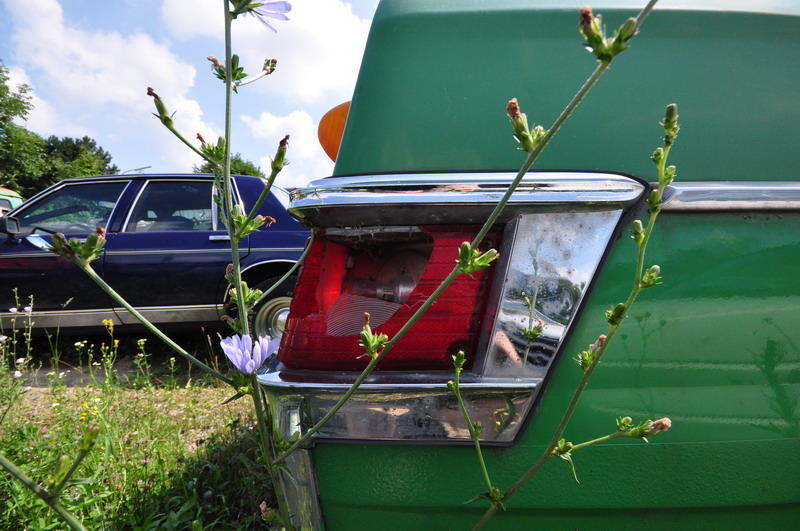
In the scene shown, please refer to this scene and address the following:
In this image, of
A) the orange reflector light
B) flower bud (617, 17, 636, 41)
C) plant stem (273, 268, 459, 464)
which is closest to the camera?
flower bud (617, 17, 636, 41)

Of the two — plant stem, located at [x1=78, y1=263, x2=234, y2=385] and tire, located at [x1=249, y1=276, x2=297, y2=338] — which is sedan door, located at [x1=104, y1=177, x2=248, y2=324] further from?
plant stem, located at [x1=78, y1=263, x2=234, y2=385]

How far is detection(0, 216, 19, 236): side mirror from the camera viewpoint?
431cm

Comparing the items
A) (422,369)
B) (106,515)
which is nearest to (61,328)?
(106,515)

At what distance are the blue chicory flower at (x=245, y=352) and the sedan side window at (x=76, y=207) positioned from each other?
15.5ft

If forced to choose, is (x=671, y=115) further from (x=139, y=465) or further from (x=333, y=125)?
(x=139, y=465)

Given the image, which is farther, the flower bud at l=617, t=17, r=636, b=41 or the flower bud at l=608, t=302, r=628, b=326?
the flower bud at l=608, t=302, r=628, b=326

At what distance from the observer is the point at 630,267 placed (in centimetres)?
82

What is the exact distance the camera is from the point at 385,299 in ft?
3.05

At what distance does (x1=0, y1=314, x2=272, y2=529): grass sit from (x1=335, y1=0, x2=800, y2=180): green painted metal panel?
0.87m

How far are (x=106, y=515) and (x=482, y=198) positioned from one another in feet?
5.83

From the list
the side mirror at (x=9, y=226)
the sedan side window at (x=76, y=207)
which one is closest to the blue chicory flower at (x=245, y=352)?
the sedan side window at (x=76, y=207)

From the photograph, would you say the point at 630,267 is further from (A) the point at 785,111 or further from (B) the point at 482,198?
(A) the point at 785,111

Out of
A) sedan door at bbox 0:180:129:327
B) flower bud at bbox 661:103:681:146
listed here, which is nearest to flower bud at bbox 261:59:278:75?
flower bud at bbox 661:103:681:146

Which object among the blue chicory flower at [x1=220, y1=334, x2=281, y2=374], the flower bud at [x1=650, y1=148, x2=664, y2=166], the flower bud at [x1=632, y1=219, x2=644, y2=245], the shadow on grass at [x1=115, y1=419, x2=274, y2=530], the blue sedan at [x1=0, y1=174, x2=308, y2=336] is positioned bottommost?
the shadow on grass at [x1=115, y1=419, x2=274, y2=530]
